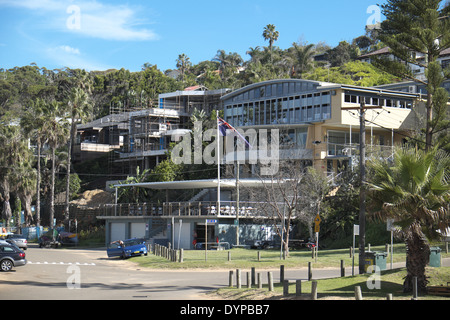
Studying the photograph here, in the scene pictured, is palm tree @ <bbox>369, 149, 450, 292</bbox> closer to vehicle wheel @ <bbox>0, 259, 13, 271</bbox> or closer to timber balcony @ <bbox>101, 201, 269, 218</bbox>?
vehicle wheel @ <bbox>0, 259, 13, 271</bbox>

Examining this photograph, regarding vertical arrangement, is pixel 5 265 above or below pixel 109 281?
above

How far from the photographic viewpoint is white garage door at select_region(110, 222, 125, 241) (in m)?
51.0

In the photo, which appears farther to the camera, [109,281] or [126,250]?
[126,250]

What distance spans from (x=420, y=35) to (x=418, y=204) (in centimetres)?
1470

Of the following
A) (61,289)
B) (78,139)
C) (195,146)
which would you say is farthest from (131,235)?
(78,139)

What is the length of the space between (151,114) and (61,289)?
5196 cm

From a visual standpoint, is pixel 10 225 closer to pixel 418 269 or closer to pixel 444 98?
pixel 444 98

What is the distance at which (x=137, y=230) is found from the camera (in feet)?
164

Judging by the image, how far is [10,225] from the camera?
6662cm

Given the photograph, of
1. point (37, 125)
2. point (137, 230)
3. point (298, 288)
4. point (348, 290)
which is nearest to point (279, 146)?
point (137, 230)

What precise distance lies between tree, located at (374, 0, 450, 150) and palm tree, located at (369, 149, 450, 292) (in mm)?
11218

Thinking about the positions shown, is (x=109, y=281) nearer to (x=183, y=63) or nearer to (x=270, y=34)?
(x=270, y=34)
